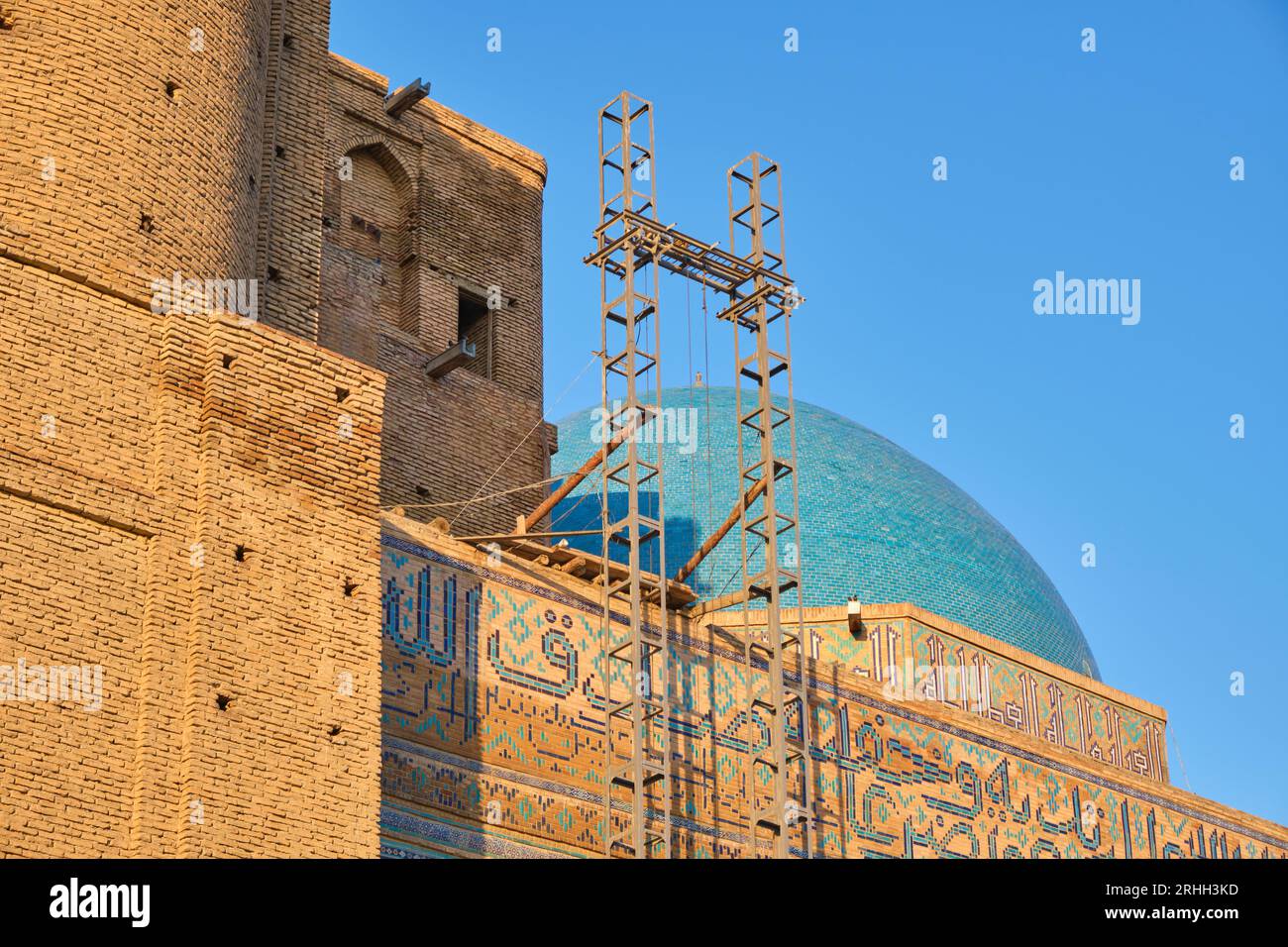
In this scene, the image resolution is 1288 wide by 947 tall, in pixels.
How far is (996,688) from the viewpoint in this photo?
812 inches

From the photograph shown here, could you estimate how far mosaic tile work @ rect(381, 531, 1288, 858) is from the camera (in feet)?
47.6

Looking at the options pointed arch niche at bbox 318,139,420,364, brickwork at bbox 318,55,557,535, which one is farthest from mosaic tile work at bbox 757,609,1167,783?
pointed arch niche at bbox 318,139,420,364

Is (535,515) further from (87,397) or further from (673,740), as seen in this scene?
(87,397)

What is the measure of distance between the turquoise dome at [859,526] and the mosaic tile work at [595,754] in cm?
327

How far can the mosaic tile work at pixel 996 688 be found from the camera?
65.2 ft

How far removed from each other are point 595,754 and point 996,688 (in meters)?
6.03

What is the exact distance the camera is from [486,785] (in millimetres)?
14719

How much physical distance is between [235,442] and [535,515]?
426cm
